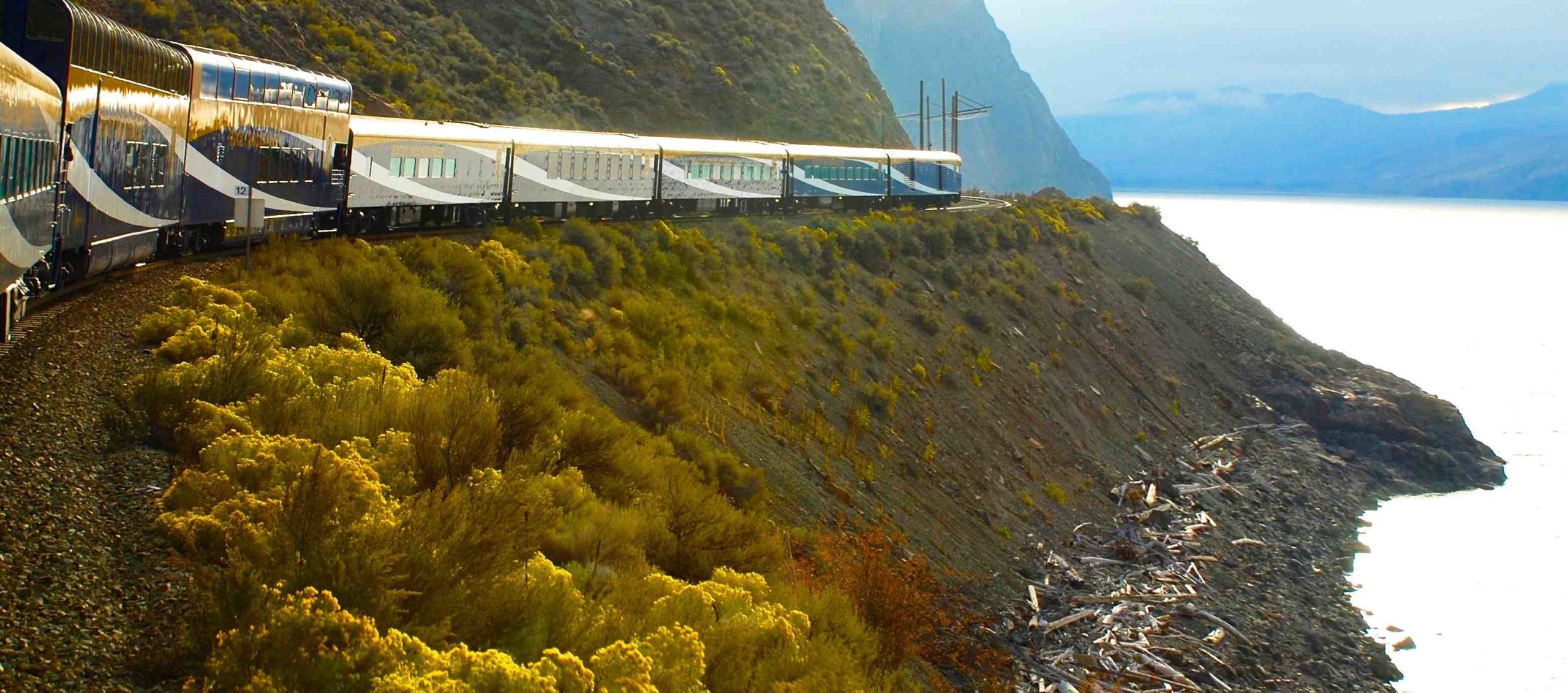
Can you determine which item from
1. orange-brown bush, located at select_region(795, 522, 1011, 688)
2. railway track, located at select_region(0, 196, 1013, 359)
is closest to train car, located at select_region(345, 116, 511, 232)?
railway track, located at select_region(0, 196, 1013, 359)

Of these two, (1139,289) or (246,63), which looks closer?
(246,63)

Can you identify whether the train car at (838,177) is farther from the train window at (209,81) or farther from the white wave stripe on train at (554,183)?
the train window at (209,81)

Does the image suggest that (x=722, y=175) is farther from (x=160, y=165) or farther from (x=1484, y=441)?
(x=1484, y=441)

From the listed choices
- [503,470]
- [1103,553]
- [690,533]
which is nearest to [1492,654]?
[1103,553]

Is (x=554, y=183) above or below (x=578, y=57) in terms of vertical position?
below

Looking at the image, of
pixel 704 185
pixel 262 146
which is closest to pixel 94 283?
pixel 262 146

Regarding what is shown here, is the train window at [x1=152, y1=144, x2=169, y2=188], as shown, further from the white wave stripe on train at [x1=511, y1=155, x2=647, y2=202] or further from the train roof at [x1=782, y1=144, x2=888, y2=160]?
the train roof at [x1=782, y1=144, x2=888, y2=160]

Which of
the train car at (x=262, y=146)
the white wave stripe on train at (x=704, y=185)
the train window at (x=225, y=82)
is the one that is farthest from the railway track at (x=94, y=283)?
the white wave stripe on train at (x=704, y=185)
